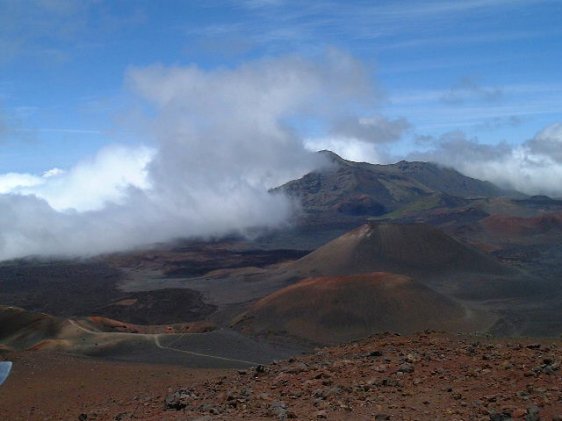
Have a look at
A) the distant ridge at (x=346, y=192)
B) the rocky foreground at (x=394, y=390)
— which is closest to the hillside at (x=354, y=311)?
the rocky foreground at (x=394, y=390)

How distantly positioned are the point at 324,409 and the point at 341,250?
6126 centimetres

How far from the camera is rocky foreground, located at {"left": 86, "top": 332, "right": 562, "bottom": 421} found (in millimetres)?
10641

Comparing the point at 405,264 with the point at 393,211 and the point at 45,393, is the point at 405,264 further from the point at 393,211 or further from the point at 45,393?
the point at 393,211

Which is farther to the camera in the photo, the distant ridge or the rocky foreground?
the distant ridge

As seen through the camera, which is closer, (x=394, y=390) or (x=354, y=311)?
(x=394, y=390)

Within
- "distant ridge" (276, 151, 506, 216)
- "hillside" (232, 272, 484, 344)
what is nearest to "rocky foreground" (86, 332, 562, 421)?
"hillside" (232, 272, 484, 344)

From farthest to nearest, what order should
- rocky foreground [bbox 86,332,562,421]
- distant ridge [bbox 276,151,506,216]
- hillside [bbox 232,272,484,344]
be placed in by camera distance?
distant ridge [bbox 276,151,506,216] → hillside [bbox 232,272,484,344] → rocky foreground [bbox 86,332,562,421]

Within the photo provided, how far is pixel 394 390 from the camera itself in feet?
40.5

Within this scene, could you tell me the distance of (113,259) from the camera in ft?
348

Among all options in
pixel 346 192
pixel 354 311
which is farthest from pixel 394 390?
pixel 346 192

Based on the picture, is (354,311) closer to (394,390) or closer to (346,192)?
(394,390)

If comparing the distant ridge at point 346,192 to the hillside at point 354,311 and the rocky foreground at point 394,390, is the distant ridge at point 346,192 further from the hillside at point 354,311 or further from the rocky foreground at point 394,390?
the rocky foreground at point 394,390

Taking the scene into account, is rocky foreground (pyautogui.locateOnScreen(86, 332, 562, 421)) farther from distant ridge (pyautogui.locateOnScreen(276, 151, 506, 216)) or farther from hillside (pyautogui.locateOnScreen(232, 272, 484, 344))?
distant ridge (pyautogui.locateOnScreen(276, 151, 506, 216))

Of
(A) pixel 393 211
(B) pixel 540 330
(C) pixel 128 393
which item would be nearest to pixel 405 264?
(B) pixel 540 330
